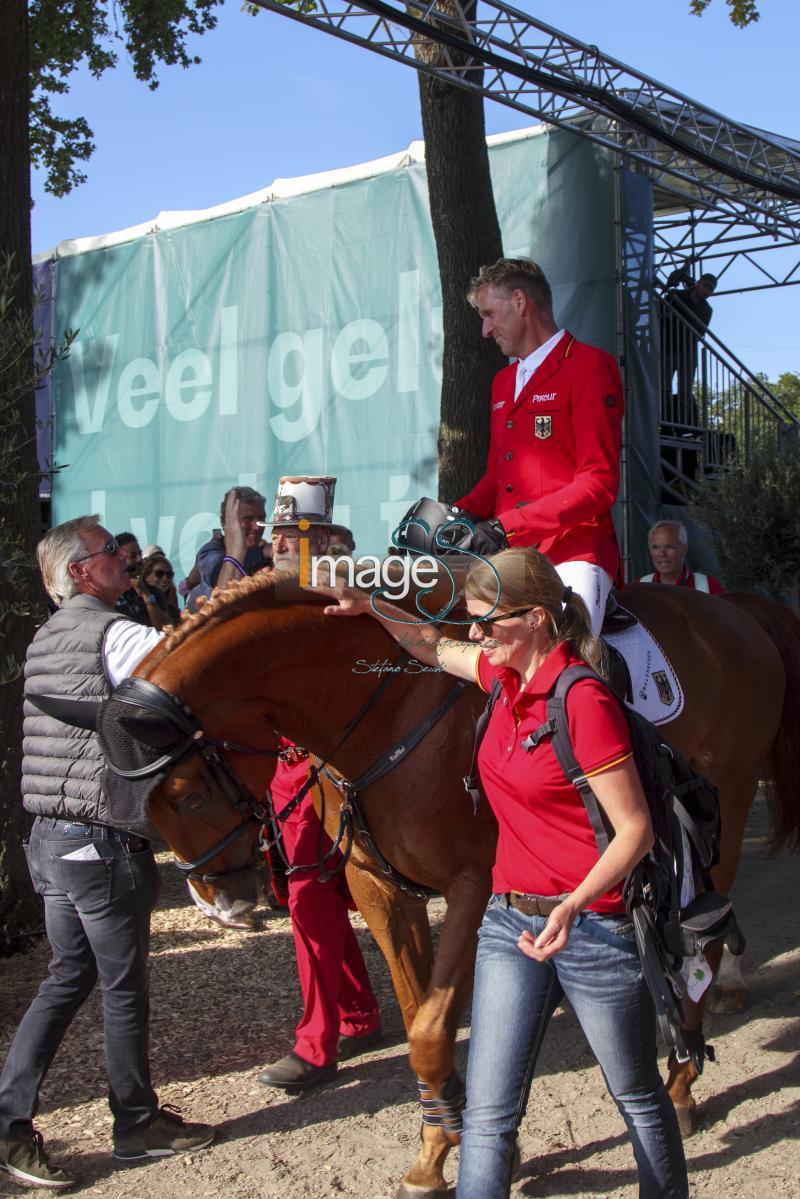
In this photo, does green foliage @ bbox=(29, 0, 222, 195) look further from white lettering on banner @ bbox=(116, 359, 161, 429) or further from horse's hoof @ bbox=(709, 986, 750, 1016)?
horse's hoof @ bbox=(709, 986, 750, 1016)

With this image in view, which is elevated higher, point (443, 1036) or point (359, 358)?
point (359, 358)

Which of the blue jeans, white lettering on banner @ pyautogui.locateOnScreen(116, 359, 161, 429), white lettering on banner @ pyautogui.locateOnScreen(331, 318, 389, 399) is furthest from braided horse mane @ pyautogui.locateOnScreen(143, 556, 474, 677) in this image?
white lettering on banner @ pyautogui.locateOnScreen(116, 359, 161, 429)

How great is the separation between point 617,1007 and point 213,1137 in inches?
81.5

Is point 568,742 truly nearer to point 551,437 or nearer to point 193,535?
point 551,437

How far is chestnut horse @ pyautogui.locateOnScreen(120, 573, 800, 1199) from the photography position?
125 inches

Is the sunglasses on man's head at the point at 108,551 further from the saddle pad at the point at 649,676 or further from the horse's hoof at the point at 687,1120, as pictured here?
the horse's hoof at the point at 687,1120

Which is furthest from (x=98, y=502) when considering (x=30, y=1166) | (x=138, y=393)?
(x=30, y=1166)

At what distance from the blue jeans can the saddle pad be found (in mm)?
1578

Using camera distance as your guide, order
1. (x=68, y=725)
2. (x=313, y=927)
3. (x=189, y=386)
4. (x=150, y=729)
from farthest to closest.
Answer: (x=189, y=386), (x=313, y=927), (x=68, y=725), (x=150, y=729)

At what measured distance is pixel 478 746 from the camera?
10.4ft

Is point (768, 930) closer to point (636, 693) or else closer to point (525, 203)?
point (636, 693)

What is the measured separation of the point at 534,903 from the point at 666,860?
0.33 metres

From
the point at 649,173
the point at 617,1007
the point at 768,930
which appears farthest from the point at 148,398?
the point at 617,1007

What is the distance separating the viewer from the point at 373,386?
13086 millimetres
